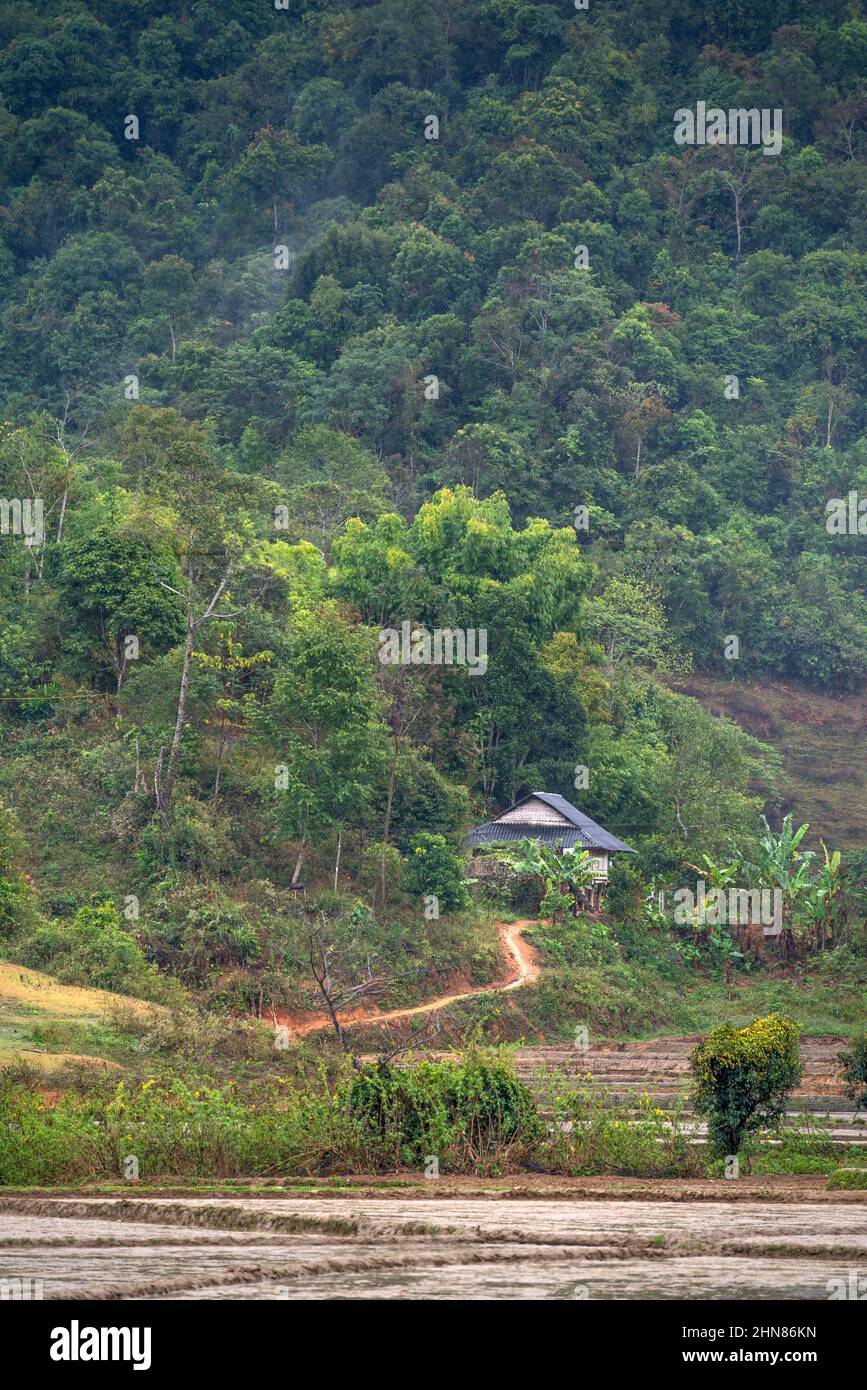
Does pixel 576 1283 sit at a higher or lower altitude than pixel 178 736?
lower

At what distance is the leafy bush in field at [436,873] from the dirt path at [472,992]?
1277 millimetres

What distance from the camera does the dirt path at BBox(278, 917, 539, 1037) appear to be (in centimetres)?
3366

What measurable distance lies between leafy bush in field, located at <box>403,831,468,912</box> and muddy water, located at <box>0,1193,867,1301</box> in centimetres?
2177

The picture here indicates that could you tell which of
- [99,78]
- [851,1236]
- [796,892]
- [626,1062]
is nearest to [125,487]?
[796,892]

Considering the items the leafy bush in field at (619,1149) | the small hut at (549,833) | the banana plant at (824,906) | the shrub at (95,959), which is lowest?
the leafy bush in field at (619,1149)

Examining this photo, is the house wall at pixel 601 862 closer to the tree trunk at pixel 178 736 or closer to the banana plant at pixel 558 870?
the banana plant at pixel 558 870

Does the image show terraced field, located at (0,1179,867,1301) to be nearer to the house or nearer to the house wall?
the house

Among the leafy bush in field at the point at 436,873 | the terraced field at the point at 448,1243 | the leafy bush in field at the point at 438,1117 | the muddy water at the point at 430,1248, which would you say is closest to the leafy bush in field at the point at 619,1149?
the leafy bush in field at the point at 438,1117

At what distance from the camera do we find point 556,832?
4212 cm

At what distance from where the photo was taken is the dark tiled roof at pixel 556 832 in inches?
1646

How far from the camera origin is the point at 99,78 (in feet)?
315

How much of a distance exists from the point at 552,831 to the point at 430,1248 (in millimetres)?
27699

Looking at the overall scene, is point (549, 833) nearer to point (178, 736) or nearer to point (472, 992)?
point (472, 992)

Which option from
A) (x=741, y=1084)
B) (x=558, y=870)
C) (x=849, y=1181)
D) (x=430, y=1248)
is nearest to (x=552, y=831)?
(x=558, y=870)
